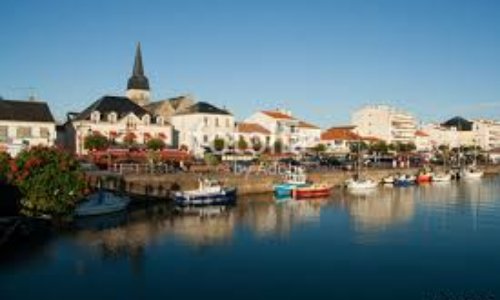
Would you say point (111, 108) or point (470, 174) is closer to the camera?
point (111, 108)

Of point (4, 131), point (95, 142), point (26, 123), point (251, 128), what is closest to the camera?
point (95, 142)

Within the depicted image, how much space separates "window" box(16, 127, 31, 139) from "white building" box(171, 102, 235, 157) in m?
27.1

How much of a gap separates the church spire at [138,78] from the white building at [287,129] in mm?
23203

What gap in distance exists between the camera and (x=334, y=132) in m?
138

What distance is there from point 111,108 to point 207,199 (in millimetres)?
32331

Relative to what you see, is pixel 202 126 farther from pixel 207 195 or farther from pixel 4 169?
pixel 4 169

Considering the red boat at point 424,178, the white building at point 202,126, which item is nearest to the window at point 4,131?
the white building at point 202,126

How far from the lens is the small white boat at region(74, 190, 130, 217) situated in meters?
49.9

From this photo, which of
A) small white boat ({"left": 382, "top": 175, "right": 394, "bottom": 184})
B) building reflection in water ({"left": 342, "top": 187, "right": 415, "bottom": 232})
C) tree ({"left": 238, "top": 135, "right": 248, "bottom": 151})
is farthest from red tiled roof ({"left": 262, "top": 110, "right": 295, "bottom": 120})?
building reflection in water ({"left": 342, "top": 187, "right": 415, "bottom": 232})

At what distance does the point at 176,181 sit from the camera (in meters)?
64.8

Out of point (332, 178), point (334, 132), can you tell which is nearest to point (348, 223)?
point (332, 178)

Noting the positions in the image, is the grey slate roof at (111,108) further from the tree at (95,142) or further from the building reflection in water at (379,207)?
the building reflection in water at (379,207)

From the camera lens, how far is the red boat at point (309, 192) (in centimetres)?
7088

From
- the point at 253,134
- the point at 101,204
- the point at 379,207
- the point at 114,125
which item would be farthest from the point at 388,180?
the point at 101,204
